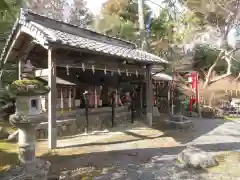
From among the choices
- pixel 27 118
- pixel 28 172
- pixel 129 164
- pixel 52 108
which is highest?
pixel 52 108

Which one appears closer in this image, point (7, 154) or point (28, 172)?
point (28, 172)

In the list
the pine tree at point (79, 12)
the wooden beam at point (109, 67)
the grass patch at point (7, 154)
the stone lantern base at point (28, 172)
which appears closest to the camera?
the stone lantern base at point (28, 172)

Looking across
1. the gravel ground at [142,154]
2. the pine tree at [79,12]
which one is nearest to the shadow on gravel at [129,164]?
the gravel ground at [142,154]

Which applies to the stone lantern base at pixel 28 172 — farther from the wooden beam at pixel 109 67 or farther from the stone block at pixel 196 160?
the wooden beam at pixel 109 67

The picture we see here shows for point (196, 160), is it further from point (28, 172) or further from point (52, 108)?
point (52, 108)

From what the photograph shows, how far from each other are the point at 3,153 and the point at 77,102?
4.95 metres

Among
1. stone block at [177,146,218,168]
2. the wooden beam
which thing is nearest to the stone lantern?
the wooden beam

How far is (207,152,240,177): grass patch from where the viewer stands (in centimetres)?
616

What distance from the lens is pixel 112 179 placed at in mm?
5699

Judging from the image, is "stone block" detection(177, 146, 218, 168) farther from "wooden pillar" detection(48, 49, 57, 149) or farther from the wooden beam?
the wooden beam

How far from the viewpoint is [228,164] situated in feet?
22.1

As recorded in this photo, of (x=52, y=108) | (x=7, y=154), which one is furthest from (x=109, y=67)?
(x=7, y=154)

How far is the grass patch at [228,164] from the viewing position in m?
6.16

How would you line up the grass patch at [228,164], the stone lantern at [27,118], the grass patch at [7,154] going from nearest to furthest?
the stone lantern at [27,118]
the grass patch at [228,164]
the grass patch at [7,154]
